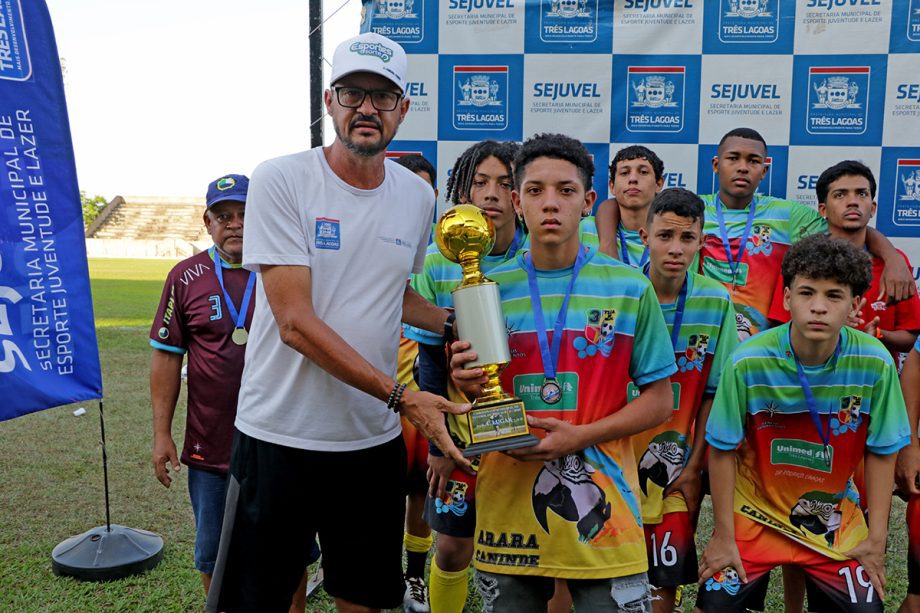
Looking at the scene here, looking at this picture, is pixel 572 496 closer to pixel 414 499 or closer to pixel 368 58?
pixel 368 58

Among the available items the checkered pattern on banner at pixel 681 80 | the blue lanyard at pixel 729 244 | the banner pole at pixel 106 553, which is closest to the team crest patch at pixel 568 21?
the checkered pattern on banner at pixel 681 80

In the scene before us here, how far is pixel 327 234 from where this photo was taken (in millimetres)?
2346

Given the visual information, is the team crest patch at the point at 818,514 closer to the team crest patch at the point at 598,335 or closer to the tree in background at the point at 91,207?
the team crest patch at the point at 598,335

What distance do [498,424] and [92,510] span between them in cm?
395

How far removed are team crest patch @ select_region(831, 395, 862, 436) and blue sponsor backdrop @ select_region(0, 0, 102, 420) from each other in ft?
11.9

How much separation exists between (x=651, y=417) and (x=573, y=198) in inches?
29.1

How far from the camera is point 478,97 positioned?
4758mm

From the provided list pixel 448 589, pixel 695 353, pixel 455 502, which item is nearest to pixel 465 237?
pixel 695 353

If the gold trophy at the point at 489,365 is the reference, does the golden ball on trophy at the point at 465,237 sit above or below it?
above

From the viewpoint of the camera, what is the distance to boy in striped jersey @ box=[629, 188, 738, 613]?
117 inches

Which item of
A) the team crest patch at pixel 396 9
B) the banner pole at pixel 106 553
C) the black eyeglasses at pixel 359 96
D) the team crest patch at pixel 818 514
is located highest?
the team crest patch at pixel 396 9

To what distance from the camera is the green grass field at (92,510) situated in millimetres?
3811

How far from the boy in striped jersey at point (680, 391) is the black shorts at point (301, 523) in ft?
3.56

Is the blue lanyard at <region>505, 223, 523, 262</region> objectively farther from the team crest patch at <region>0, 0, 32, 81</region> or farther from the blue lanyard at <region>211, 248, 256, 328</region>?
the team crest patch at <region>0, 0, 32, 81</region>
